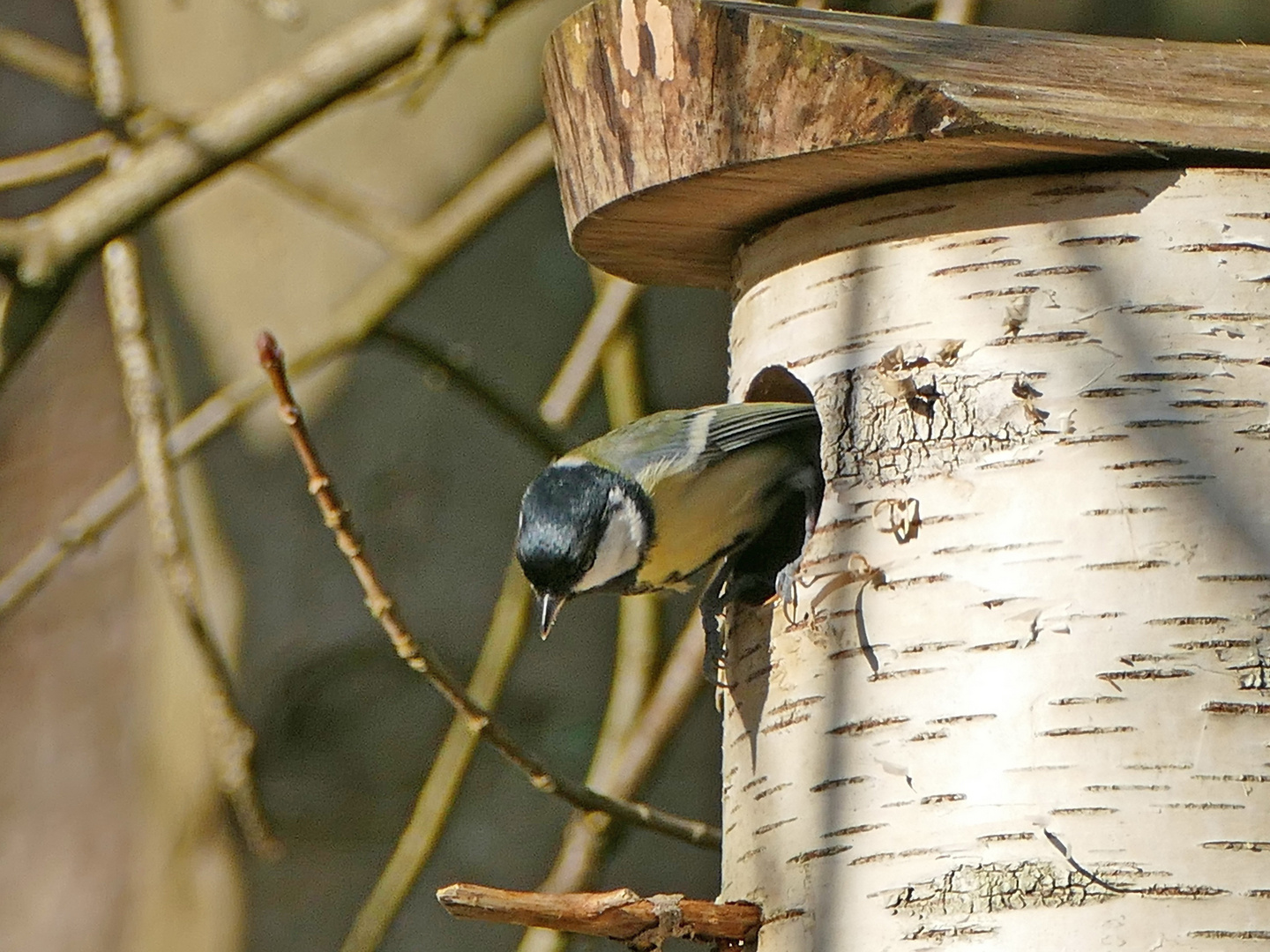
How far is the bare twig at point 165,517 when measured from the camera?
2469 mm

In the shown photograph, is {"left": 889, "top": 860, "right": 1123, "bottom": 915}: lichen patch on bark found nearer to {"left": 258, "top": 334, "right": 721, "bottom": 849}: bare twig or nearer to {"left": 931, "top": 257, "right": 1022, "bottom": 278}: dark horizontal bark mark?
{"left": 258, "top": 334, "right": 721, "bottom": 849}: bare twig

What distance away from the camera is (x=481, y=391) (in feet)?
8.74

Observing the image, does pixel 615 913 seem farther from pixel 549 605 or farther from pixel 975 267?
pixel 975 267

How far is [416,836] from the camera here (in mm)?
2777

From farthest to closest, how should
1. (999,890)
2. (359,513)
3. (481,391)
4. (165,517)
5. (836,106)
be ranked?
(359,513), (481,391), (165,517), (836,106), (999,890)

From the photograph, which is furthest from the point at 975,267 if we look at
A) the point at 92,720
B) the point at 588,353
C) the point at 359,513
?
the point at 92,720

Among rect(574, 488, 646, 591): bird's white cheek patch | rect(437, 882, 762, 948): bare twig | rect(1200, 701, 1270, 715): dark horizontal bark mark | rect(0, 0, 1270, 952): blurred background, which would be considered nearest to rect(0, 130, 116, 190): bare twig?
rect(0, 0, 1270, 952): blurred background

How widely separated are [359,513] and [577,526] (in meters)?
1.42

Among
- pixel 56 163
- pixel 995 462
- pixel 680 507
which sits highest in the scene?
pixel 56 163

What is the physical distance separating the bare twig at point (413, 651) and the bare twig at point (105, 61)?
49.5 inches

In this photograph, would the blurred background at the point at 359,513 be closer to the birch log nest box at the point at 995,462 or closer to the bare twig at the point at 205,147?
the bare twig at the point at 205,147

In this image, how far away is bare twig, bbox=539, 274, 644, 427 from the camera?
9.48 feet

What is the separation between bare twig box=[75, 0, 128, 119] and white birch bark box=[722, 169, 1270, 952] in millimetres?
1481

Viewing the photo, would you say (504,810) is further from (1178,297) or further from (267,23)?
(1178,297)
